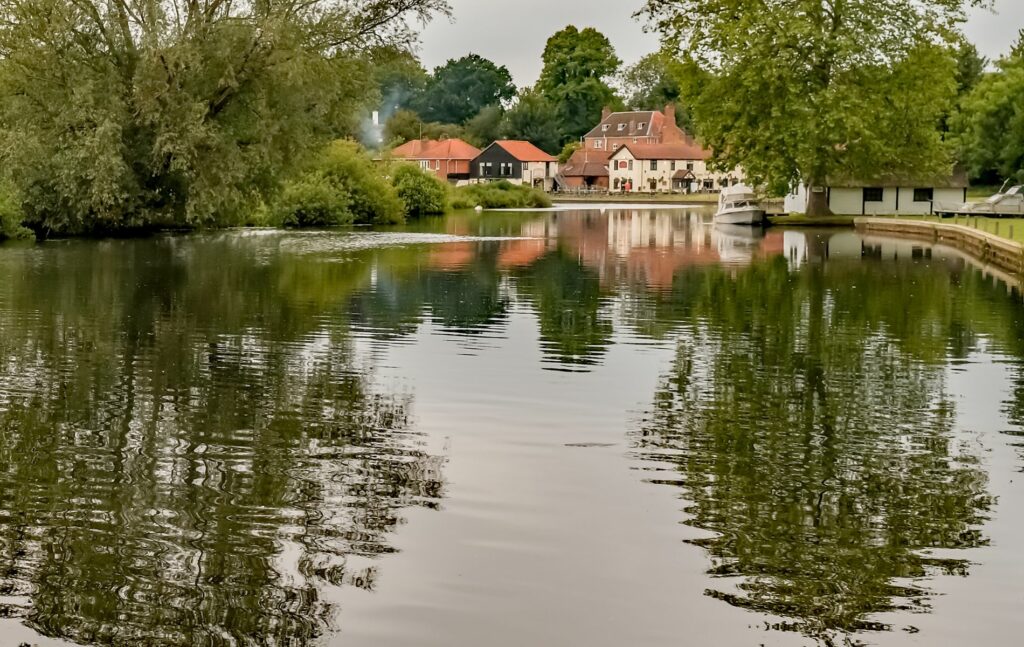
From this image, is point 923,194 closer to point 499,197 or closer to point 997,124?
point 997,124

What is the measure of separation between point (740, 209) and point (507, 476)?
190 ft

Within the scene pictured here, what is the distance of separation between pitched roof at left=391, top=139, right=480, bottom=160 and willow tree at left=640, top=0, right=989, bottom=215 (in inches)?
3071

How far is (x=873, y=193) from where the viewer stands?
7306 centimetres

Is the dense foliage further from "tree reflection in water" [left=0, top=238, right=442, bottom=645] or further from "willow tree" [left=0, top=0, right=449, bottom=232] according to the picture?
"tree reflection in water" [left=0, top=238, right=442, bottom=645]

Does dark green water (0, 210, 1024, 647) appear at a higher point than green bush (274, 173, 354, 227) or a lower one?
lower

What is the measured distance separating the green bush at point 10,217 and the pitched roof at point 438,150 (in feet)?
310

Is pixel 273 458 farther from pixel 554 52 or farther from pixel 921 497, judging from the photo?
pixel 554 52

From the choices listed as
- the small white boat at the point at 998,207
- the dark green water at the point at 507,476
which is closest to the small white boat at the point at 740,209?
the small white boat at the point at 998,207

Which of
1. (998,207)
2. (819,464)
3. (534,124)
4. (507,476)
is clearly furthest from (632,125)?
(507,476)

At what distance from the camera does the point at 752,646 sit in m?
6.96

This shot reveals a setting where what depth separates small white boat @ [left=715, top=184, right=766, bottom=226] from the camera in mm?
66438

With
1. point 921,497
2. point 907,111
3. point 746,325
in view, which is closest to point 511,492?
point 921,497

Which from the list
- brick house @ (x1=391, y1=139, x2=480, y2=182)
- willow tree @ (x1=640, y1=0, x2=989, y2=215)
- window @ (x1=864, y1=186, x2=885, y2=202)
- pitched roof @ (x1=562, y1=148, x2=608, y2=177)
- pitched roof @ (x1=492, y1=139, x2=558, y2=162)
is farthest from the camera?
pitched roof @ (x1=562, y1=148, x2=608, y2=177)

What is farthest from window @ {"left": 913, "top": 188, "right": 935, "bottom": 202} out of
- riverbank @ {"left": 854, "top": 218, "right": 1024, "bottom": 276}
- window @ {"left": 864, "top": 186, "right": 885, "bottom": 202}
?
riverbank @ {"left": 854, "top": 218, "right": 1024, "bottom": 276}
